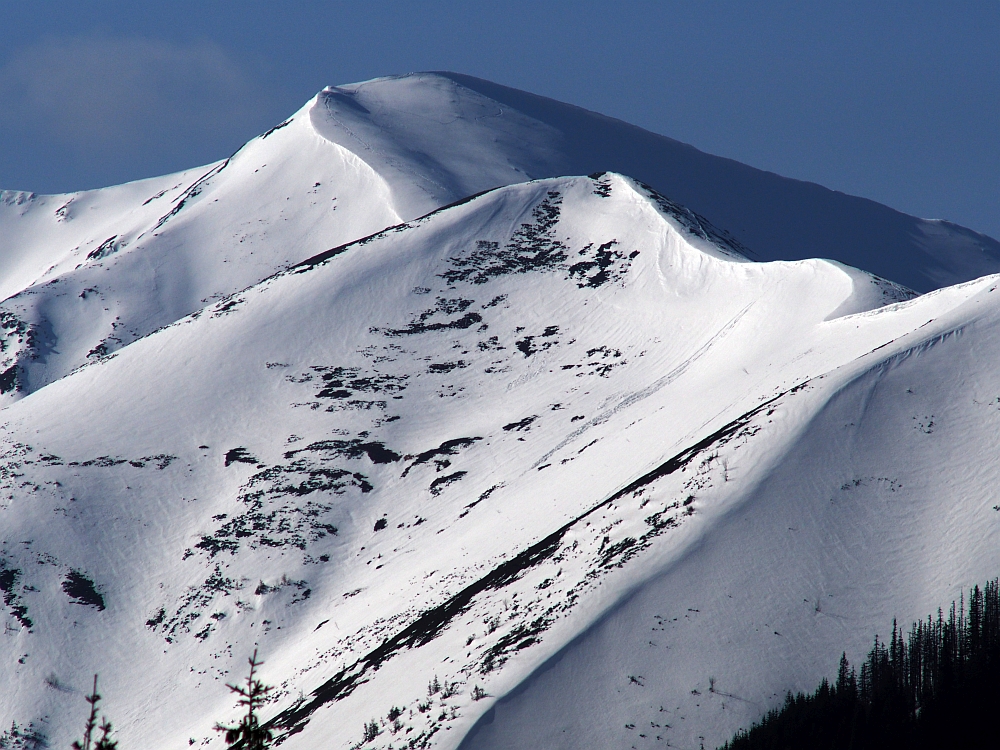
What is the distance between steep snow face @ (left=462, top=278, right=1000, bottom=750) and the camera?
2473cm

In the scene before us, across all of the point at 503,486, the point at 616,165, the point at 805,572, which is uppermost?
the point at 616,165

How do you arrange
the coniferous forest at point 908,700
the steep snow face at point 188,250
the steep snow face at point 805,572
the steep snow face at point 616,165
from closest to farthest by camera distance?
the coniferous forest at point 908,700, the steep snow face at point 805,572, the steep snow face at point 188,250, the steep snow face at point 616,165

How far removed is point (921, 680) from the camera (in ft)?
80.5

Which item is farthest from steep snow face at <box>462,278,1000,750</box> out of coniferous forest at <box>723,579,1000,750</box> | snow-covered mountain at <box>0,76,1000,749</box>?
coniferous forest at <box>723,579,1000,750</box>

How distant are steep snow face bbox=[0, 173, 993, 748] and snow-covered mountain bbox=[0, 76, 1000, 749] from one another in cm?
17

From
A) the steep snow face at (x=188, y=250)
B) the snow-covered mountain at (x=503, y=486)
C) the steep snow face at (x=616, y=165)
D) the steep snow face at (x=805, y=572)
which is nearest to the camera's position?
the steep snow face at (x=805, y=572)

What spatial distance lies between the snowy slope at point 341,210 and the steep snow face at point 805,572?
1868 inches

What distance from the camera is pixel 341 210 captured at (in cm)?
10281

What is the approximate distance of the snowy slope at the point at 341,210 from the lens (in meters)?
96.2

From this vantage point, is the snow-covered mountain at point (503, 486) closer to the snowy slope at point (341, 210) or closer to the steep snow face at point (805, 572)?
the steep snow face at point (805, 572)

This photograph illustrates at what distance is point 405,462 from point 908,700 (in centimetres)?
2995

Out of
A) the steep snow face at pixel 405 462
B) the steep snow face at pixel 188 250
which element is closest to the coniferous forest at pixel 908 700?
the steep snow face at pixel 405 462

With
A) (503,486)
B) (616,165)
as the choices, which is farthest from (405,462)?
(616,165)

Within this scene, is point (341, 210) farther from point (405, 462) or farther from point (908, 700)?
point (908, 700)
